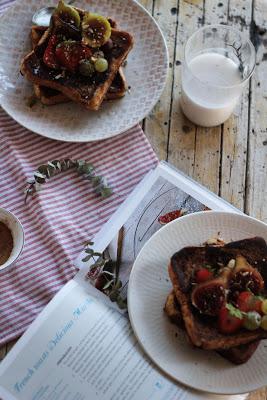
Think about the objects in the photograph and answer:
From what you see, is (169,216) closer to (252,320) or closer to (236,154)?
(236,154)

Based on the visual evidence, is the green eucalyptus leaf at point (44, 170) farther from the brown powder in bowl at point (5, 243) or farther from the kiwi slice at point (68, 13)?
the kiwi slice at point (68, 13)

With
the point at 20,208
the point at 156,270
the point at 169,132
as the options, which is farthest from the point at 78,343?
the point at 169,132

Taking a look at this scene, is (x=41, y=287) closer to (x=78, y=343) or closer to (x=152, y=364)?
(x=78, y=343)

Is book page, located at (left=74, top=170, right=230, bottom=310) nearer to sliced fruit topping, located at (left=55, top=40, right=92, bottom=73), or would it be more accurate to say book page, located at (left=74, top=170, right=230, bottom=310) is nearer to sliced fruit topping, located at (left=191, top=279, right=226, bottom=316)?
sliced fruit topping, located at (left=191, top=279, right=226, bottom=316)

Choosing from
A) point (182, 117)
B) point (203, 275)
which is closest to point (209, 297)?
point (203, 275)

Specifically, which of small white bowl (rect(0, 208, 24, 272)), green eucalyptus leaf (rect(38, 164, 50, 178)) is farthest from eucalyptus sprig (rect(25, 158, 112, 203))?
small white bowl (rect(0, 208, 24, 272))

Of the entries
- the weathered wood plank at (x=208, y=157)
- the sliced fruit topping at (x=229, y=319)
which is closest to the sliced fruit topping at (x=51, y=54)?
the weathered wood plank at (x=208, y=157)
